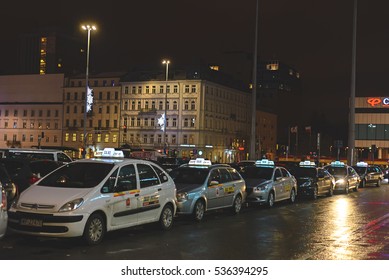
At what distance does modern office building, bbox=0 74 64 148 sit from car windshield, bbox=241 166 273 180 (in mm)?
93324

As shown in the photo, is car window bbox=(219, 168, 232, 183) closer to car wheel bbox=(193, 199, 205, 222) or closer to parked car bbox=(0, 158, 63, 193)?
car wheel bbox=(193, 199, 205, 222)

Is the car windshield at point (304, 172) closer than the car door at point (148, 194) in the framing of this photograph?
No

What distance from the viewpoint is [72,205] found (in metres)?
10.4

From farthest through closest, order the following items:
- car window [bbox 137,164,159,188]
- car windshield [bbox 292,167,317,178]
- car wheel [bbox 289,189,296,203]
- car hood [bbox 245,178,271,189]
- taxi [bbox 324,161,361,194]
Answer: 1. taxi [bbox 324,161,361,194]
2. car windshield [bbox 292,167,317,178]
3. car wheel [bbox 289,189,296,203]
4. car hood [bbox 245,178,271,189]
5. car window [bbox 137,164,159,188]

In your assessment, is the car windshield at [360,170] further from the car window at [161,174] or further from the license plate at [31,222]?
the license plate at [31,222]

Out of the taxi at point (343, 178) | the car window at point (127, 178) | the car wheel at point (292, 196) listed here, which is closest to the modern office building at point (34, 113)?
the taxi at point (343, 178)

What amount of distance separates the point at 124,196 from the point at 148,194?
2.99 feet

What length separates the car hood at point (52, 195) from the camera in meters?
10.5

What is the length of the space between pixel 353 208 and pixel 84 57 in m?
153

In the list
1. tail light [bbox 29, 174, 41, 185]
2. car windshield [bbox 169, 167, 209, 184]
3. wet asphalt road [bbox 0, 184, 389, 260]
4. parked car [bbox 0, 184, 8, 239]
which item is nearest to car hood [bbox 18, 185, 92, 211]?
wet asphalt road [bbox 0, 184, 389, 260]

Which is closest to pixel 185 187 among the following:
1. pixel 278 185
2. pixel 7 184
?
pixel 7 184

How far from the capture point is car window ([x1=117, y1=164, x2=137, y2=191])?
1157 centimetres

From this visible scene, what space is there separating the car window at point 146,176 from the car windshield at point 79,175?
831 mm
